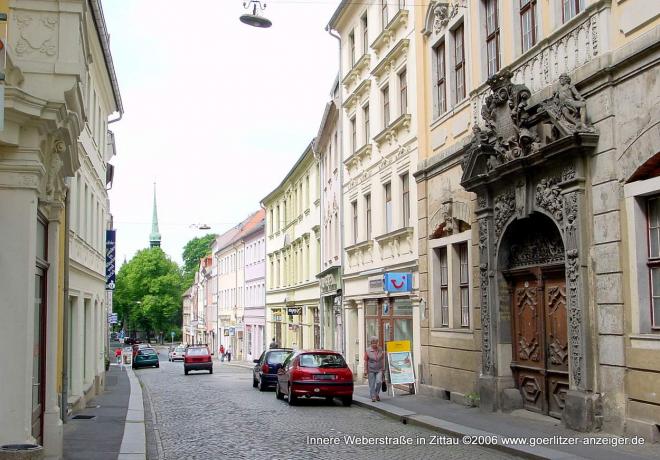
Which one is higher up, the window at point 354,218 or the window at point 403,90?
the window at point 403,90

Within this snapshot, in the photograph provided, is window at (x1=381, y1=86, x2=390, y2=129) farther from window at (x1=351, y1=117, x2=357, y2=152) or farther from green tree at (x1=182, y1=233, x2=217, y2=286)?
green tree at (x1=182, y1=233, x2=217, y2=286)

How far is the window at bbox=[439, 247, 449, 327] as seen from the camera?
2024 centimetres

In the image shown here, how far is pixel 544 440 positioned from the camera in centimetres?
1263

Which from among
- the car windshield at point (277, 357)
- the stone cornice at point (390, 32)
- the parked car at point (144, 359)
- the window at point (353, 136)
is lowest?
the parked car at point (144, 359)

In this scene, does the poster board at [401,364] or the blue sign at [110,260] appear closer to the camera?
the poster board at [401,364]

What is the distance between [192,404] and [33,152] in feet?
47.8

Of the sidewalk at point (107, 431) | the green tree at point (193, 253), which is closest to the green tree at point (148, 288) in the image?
the green tree at point (193, 253)

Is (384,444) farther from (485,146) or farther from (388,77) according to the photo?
(388,77)

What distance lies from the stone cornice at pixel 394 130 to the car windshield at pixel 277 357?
8345 millimetres

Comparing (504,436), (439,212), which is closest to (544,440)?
(504,436)

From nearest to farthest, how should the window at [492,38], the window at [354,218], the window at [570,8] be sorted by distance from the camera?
the window at [570,8] → the window at [492,38] → the window at [354,218]

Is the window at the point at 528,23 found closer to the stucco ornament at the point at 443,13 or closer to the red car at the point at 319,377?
the stucco ornament at the point at 443,13

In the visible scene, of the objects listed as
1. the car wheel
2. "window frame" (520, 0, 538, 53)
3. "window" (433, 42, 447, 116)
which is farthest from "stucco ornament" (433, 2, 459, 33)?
the car wheel

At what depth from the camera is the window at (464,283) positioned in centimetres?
1905
